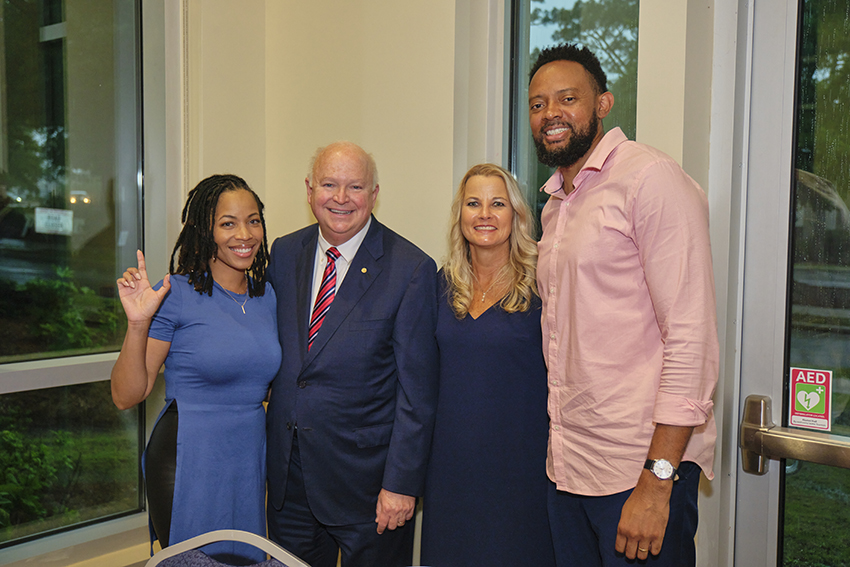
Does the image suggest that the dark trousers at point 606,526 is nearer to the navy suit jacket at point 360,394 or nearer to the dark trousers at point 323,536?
the navy suit jacket at point 360,394

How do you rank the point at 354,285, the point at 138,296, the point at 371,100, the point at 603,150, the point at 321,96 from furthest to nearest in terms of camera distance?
the point at 321,96, the point at 371,100, the point at 354,285, the point at 138,296, the point at 603,150

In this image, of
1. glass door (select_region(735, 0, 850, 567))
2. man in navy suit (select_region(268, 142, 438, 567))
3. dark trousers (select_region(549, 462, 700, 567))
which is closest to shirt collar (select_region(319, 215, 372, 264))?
man in navy suit (select_region(268, 142, 438, 567))

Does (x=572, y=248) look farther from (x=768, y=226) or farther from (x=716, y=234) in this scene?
(x=768, y=226)

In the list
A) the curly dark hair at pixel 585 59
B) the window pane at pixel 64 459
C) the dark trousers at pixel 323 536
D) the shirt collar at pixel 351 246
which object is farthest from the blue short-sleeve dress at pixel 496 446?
the window pane at pixel 64 459

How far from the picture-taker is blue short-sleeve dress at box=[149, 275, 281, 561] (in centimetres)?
176

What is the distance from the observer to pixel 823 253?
171 centimetres

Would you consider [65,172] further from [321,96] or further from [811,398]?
[811,398]

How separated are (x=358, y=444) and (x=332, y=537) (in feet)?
Answer: 1.38

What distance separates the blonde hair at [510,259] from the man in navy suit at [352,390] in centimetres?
9

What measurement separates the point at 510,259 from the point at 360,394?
0.67 m

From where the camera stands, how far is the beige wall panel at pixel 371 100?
241 cm

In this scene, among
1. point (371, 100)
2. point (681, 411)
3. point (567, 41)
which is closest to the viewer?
point (681, 411)

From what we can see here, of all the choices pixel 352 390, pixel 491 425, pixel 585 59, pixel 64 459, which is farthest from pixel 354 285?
pixel 64 459

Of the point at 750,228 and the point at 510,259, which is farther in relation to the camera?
the point at 510,259
